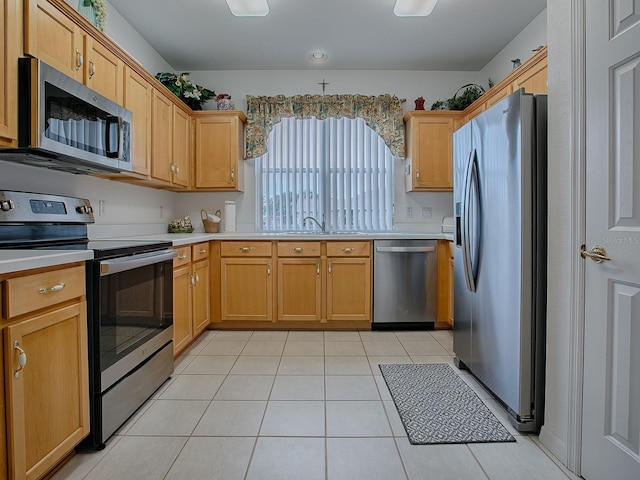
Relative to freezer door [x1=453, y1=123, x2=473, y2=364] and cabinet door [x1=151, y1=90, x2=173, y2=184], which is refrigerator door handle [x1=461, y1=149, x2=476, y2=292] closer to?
freezer door [x1=453, y1=123, x2=473, y2=364]

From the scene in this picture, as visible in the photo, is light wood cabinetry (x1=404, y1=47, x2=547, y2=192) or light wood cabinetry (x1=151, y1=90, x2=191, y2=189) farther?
light wood cabinetry (x1=404, y1=47, x2=547, y2=192)

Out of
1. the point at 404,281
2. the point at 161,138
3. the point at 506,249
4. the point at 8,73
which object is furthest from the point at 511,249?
the point at 161,138

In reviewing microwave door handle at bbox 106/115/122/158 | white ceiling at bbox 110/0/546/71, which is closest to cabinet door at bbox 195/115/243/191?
white ceiling at bbox 110/0/546/71

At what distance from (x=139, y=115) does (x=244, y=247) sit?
135 centimetres

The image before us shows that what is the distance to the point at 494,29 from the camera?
318 centimetres

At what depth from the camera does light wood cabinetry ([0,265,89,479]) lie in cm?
118

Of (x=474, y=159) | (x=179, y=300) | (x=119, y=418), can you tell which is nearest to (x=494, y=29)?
(x=474, y=159)

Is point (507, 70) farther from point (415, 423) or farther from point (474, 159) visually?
point (415, 423)

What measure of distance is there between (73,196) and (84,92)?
2.51 ft

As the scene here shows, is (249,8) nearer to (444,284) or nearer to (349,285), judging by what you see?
(349,285)

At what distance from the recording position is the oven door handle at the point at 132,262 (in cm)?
163

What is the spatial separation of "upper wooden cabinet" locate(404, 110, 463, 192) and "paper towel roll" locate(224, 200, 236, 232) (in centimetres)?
190

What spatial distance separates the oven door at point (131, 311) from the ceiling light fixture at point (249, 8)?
1.80 meters

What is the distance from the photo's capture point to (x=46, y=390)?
132 centimetres
